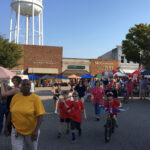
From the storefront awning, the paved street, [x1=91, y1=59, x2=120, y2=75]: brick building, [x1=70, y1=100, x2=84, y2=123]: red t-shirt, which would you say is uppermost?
[x1=91, y1=59, x2=120, y2=75]: brick building

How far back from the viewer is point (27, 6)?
127 ft

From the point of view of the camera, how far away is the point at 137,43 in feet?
82.4

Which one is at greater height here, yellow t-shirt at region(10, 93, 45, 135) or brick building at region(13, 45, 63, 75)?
brick building at region(13, 45, 63, 75)

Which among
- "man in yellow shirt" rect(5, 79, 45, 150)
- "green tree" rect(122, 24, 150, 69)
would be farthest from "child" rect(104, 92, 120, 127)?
"green tree" rect(122, 24, 150, 69)

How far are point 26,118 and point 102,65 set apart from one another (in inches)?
1583

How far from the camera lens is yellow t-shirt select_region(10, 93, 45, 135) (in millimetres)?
2795

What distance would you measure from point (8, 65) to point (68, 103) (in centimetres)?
2287

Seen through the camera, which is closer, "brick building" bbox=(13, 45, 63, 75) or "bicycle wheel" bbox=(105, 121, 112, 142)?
"bicycle wheel" bbox=(105, 121, 112, 142)

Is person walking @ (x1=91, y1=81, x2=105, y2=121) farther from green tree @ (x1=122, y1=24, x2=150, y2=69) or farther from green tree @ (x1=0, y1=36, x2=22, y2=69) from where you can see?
green tree @ (x1=0, y1=36, x2=22, y2=69)

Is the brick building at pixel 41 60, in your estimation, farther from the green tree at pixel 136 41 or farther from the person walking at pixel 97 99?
the person walking at pixel 97 99

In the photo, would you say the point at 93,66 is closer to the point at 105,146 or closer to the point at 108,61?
the point at 108,61

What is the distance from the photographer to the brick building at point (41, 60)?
37.7 meters

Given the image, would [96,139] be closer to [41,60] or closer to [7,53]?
[7,53]

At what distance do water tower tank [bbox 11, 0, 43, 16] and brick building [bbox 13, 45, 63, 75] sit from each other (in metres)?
8.51
